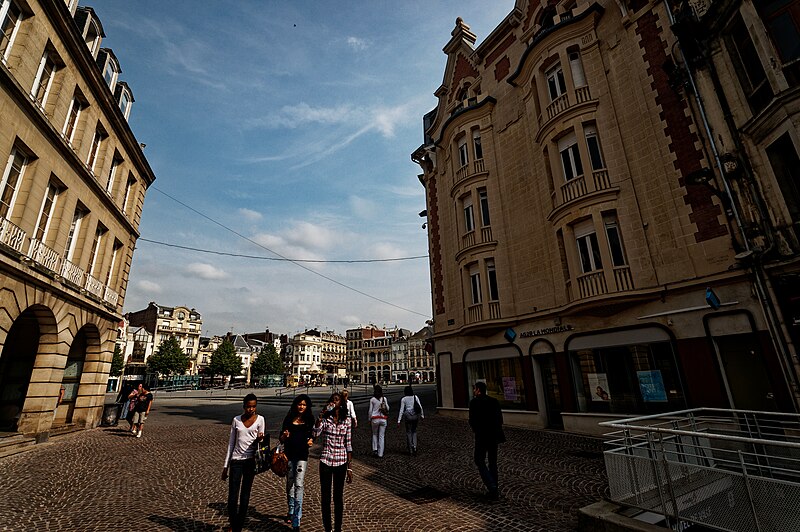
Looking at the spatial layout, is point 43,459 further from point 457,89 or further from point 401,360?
point 401,360

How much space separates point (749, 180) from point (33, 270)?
827 inches

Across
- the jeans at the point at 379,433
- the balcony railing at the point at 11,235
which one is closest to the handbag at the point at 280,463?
the jeans at the point at 379,433

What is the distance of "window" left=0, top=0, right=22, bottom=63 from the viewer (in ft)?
31.7

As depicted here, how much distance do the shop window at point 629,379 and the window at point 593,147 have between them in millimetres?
7050

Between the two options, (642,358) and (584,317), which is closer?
(642,358)

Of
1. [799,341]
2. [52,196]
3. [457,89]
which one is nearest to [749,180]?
[799,341]

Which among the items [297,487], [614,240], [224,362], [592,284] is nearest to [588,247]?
[614,240]

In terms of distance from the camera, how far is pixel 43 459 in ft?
32.8

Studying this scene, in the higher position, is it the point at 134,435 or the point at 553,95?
the point at 553,95

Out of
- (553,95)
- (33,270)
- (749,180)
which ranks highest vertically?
(553,95)

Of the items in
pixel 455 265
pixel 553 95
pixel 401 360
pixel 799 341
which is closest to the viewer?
pixel 799 341

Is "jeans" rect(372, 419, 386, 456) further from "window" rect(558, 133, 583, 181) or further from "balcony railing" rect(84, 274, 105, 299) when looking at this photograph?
"balcony railing" rect(84, 274, 105, 299)

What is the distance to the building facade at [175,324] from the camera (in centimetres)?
8124

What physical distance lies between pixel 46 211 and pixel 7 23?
554cm
